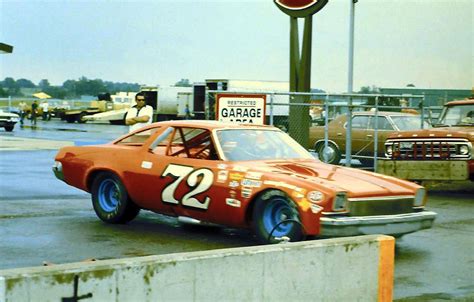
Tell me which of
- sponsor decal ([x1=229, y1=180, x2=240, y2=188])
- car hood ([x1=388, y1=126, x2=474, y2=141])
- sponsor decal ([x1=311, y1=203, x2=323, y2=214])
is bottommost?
sponsor decal ([x1=311, y1=203, x2=323, y2=214])

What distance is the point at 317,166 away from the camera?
9.94 metres

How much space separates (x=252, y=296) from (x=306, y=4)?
49.8 ft

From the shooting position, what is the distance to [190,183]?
975cm

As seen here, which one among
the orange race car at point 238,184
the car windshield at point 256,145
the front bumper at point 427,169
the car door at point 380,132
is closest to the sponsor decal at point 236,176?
the orange race car at point 238,184

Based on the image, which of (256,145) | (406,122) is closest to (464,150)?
(406,122)

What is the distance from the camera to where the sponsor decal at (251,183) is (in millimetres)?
9102

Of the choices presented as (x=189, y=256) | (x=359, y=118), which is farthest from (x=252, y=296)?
(x=359, y=118)

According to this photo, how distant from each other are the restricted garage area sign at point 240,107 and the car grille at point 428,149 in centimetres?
256

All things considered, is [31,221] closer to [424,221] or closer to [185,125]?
[185,125]

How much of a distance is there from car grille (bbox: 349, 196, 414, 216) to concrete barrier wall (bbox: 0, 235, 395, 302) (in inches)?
121

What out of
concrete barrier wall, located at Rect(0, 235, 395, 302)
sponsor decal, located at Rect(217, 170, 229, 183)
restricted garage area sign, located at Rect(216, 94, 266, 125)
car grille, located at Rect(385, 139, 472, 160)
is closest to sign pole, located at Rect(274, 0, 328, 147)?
restricted garage area sign, located at Rect(216, 94, 266, 125)

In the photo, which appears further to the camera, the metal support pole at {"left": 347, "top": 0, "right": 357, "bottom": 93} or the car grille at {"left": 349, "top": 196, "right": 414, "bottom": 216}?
the metal support pole at {"left": 347, "top": 0, "right": 357, "bottom": 93}

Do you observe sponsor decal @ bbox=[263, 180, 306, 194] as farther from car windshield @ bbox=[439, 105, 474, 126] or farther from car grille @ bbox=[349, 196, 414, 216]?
car windshield @ bbox=[439, 105, 474, 126]

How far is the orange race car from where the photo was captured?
877 centimetres
